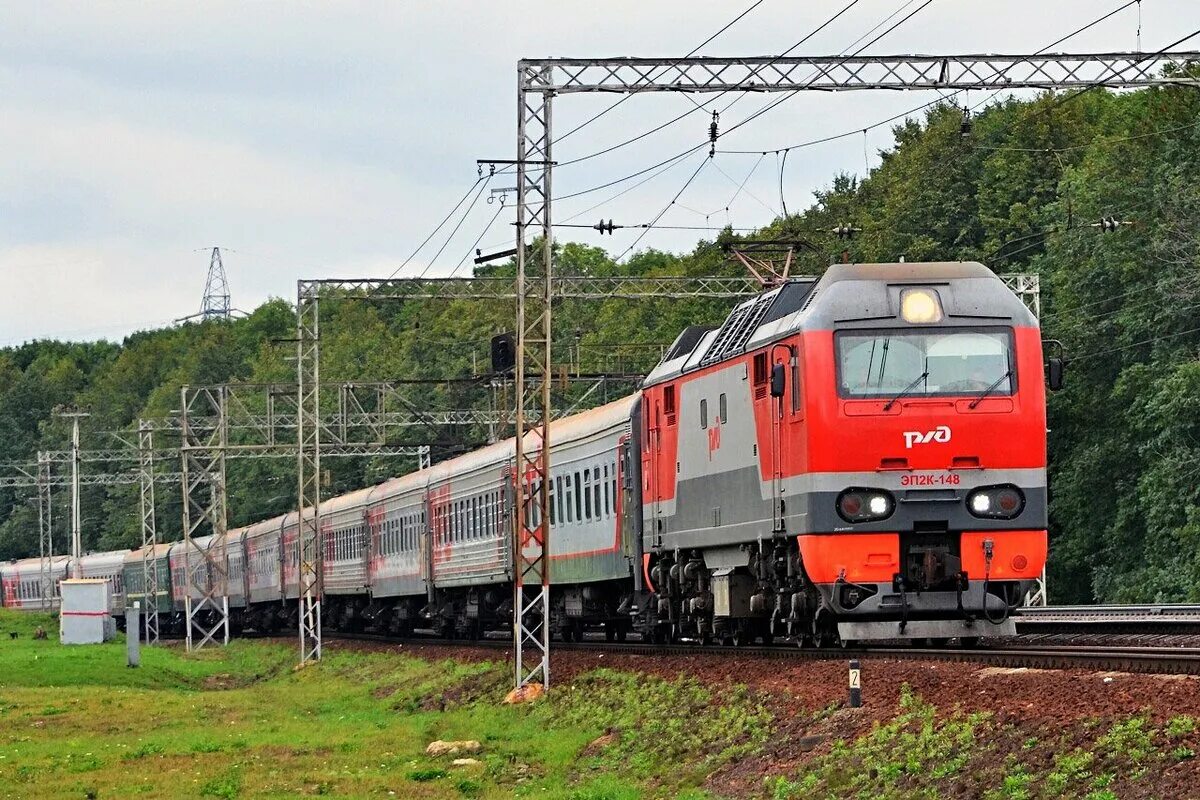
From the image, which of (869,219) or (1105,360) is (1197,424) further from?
(869,219)

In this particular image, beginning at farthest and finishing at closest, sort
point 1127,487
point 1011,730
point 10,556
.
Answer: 1. point 10,556
2. point 1127,487
3. point 1011,730

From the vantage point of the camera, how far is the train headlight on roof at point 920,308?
68.8 feet

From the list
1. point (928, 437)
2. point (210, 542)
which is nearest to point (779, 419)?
point (928, 437)

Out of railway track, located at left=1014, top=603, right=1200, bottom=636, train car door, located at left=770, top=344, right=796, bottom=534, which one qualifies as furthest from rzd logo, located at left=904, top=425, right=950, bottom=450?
railway track, located at left=1014, top=603, right=1200, bottom=636

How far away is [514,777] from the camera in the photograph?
69.5 feet

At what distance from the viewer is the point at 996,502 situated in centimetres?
2067

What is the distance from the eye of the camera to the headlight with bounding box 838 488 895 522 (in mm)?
20516

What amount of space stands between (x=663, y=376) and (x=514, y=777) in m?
8.06

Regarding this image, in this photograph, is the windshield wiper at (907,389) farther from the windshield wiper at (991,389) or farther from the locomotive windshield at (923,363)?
the windshield wiper at (991,389)

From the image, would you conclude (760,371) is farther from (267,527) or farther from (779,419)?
(267,527)

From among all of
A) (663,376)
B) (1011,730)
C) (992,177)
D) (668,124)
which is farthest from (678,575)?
(992,177)

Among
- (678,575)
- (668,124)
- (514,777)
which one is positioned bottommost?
(514,777)

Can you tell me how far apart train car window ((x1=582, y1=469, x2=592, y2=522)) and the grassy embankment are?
119 inches

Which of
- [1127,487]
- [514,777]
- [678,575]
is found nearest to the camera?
[514,777]
